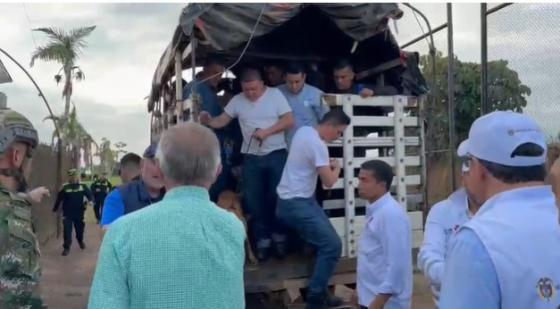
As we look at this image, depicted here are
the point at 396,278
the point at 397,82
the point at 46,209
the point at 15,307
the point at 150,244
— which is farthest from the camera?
the point at 46,209

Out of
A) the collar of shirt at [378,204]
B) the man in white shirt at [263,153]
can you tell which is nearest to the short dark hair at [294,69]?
the man in white shirt at [263,153]

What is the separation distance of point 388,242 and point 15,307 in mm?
2281

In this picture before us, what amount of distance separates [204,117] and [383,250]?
2713 mm

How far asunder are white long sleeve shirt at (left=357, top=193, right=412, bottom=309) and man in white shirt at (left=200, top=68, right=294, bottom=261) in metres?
2.03

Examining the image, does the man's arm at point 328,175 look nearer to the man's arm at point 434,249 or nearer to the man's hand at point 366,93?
the man's hand at point 366,93

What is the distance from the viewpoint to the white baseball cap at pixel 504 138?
2.03 meters

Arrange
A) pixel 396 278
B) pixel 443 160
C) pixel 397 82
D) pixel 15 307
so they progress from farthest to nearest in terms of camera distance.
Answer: pixel 443 160 < pixel 397 82 < pixel 396 278 < pixel 15 307

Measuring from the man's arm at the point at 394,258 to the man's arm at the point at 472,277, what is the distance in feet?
8.09

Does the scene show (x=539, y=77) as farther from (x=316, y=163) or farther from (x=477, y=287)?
(x=477, y=287)

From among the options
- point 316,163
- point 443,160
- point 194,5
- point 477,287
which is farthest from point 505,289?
point 443,160

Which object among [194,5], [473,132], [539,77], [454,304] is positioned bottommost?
[454,304]

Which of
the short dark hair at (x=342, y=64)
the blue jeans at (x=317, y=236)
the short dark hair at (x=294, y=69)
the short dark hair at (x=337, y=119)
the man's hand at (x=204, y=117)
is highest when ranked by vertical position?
the short dark hair at (x=342, y=64)

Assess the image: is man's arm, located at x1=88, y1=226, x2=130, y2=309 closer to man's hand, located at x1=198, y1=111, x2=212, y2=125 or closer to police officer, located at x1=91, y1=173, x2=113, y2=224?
man's hand, located at x1=198, y1=111, x2=212, y2=125

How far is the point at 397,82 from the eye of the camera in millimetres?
7395
